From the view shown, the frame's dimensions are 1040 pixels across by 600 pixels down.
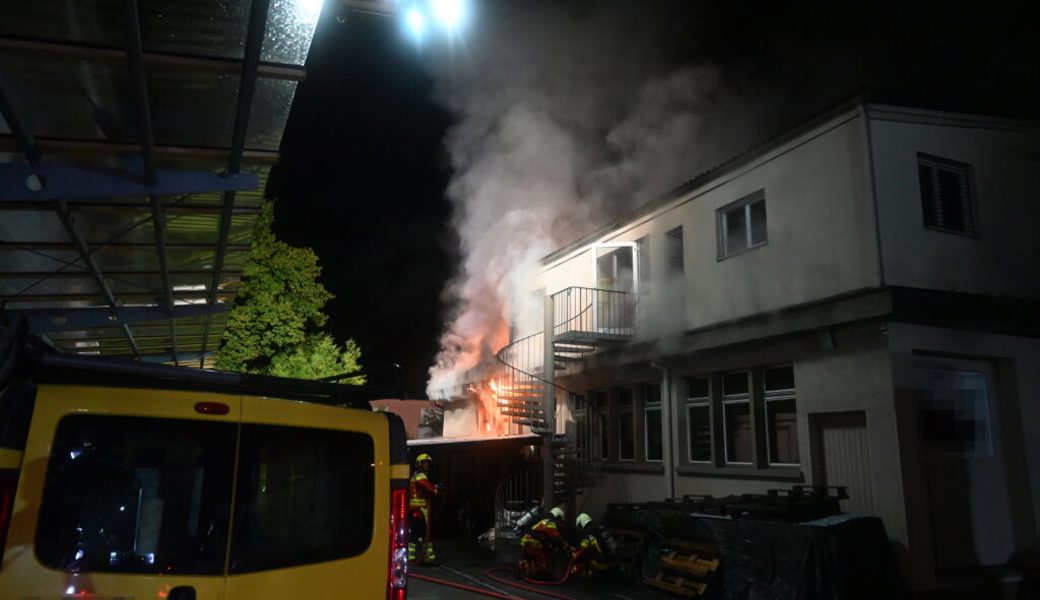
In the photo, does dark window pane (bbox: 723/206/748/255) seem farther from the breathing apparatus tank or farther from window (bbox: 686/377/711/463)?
the breathing apparatus tank

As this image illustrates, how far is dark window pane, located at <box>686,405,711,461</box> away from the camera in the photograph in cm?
1280

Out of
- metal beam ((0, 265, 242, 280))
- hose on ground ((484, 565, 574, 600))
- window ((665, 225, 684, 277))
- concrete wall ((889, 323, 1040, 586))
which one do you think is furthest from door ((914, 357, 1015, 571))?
metal beam ((0, 265, 242, 280))

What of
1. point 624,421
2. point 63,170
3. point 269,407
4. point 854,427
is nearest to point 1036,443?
point 854,427

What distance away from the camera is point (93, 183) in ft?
19.7

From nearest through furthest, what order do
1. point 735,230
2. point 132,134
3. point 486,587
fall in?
point 132,134 < point 486,587 < point 735,230

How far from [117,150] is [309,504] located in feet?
13.2

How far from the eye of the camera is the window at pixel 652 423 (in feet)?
46.9

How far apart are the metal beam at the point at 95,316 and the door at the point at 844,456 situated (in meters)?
9.54

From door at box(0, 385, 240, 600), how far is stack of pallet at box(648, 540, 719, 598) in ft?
23.7

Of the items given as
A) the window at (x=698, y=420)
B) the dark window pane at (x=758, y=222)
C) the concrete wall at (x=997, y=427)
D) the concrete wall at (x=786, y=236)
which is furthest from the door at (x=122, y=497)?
the window at (x=698, y=420)

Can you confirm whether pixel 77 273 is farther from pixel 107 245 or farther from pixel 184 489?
pixel 184 489

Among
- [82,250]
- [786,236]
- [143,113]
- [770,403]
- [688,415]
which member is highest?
[786,236]

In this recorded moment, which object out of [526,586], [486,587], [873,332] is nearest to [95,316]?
[486,587]

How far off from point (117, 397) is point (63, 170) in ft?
12.8
